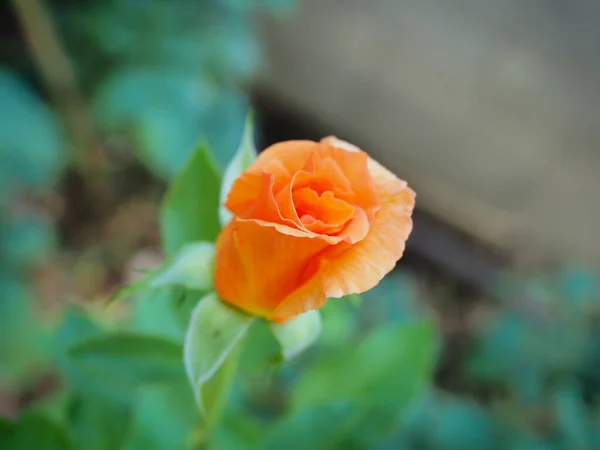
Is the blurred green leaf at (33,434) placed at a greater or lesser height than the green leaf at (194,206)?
lesser

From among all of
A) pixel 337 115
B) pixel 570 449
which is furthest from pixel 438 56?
pixel 570 449

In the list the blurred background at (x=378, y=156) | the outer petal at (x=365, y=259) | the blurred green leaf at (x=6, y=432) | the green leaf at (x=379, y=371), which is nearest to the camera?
the outer petal at (x=365, y=259)

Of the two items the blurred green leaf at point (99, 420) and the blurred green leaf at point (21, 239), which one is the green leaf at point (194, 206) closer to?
the blurred green leaf at point (99, 420)

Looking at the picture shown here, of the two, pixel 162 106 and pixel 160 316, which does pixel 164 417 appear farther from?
pixel 162 106

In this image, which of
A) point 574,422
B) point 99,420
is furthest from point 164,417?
point 574,422

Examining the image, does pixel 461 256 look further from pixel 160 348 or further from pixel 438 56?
pixel 160 348

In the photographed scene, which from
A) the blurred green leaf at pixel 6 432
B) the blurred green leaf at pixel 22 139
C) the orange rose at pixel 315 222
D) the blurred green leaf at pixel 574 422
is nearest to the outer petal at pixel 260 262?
the orange rose at pixel 315 222

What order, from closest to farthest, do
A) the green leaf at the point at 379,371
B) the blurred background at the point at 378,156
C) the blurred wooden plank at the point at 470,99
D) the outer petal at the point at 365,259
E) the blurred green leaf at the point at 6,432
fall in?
the outer petal at the point at 365,259 < the blurred green leaf at the point at 6,432 < the green leaf at the point at 379,371 < the blurred background at the point at 378,156 < the blurred wooden plank at the point at 470,99
